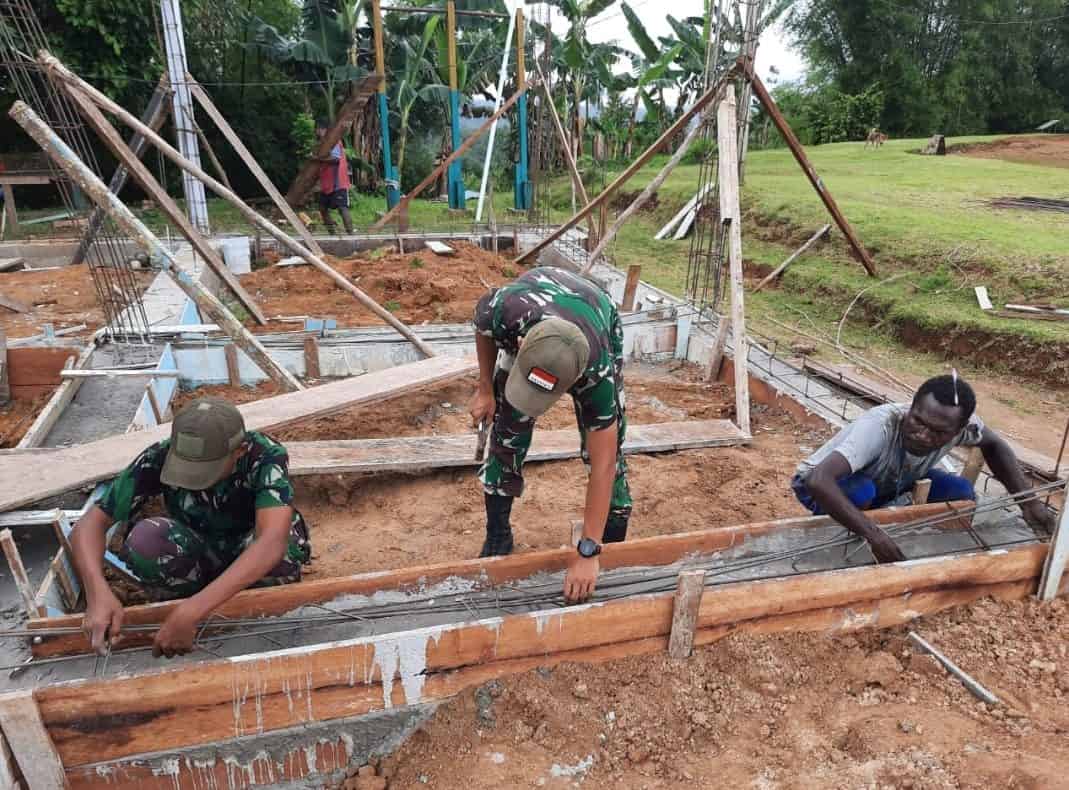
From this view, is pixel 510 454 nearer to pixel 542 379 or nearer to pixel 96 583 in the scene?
pixel 542 379

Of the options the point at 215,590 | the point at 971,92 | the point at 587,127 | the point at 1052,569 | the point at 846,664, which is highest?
the point at 971,92

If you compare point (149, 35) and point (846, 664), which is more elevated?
point (149, 35)

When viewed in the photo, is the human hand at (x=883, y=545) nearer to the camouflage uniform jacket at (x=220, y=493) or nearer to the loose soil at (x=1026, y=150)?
the camouflage uniform jacket at (x=220, y=493)

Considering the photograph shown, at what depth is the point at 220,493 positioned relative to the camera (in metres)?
2.44

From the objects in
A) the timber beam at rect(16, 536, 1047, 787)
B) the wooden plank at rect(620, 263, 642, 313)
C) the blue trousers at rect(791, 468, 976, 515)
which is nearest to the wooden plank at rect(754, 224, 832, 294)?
the wooden plank at rect(620, 263, 642, 313)

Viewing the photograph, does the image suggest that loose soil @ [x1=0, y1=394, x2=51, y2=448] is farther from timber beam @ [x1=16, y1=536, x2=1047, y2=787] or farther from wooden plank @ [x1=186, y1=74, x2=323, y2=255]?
wooden plank @ [x1=186, y1=74, x2=323, y2=255]

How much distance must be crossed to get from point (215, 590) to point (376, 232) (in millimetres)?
9109

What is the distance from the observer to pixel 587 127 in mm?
20406

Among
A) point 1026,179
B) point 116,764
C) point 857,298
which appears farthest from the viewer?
point 1026,179

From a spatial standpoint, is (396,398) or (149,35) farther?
(149,35)

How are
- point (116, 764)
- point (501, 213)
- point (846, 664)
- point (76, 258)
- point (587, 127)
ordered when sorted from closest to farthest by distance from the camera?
1. point (116, 764)
2. point (846, 664)
3. point (76, 258)
4. point (501, 213)
5. point (587, 127)

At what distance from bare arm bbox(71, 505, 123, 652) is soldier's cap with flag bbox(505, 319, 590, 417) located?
139 centimetres

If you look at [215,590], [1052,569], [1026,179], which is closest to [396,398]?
[215,590]

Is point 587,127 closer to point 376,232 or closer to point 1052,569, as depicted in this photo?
point 376,232
